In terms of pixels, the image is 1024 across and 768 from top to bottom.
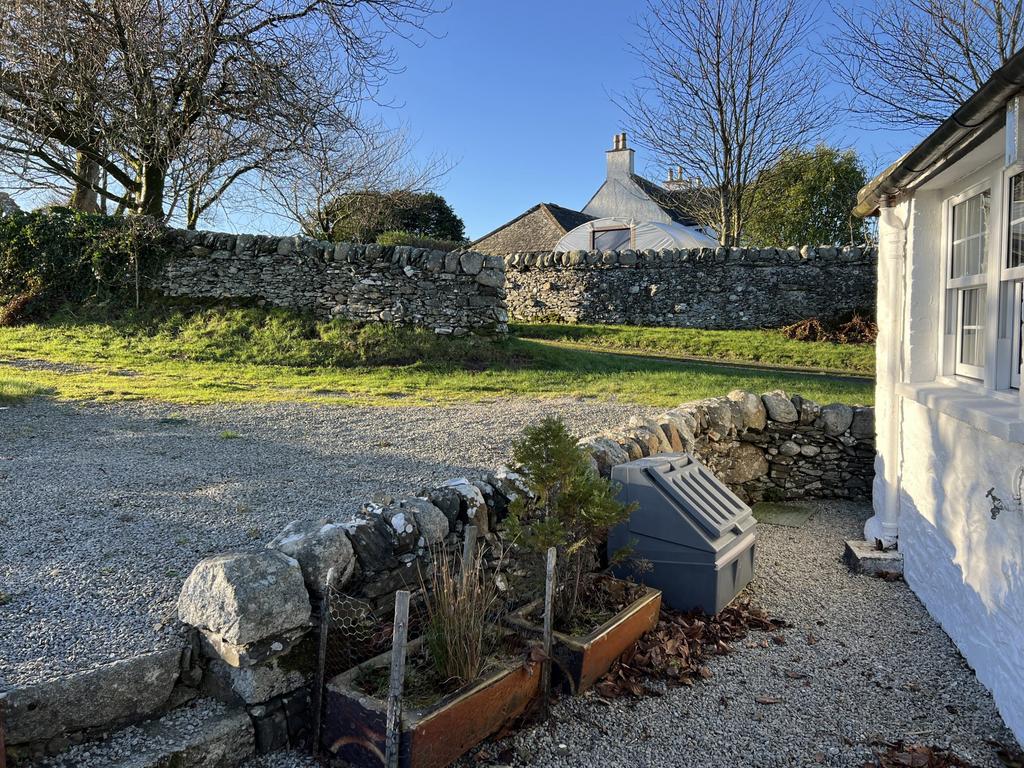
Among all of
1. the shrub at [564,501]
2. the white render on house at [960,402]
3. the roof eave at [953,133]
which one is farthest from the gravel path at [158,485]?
the roof eave at [953,133]

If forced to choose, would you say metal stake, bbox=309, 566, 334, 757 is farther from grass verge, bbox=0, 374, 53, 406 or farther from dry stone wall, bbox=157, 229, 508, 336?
dry stone wall, bbox=157, 229, 508, 336

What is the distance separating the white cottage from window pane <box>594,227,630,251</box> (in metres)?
22.5

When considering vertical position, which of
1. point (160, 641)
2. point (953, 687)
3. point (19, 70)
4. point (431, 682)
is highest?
point (19, 70)

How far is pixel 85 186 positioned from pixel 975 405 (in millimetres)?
17836

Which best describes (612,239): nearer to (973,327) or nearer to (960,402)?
(973,327)

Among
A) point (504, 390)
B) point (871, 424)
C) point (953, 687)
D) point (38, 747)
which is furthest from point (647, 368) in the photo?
point (38, 747)

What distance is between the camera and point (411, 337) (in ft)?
43.1

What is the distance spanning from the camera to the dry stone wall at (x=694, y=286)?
54.4 feet

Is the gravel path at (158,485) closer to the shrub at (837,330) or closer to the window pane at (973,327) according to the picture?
the window pane at (973,327)

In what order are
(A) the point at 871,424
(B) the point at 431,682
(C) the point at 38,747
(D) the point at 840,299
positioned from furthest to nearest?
(D) the point at 840,299, (A) the point at 871,424, (B) the point at 431,682, (C) the point at 38,747

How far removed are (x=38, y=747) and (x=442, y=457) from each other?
13.3ft

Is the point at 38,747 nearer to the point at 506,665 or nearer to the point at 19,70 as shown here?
the point at 506,665

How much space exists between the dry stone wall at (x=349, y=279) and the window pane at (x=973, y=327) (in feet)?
32.0

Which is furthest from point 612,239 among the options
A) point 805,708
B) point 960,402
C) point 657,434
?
point 805,708
